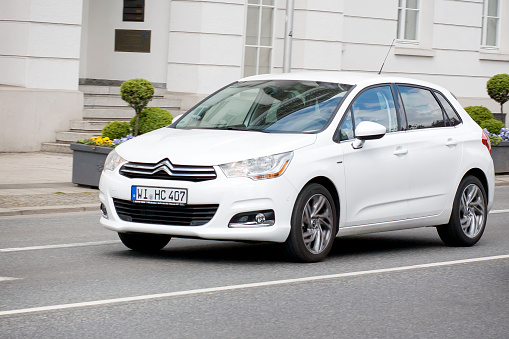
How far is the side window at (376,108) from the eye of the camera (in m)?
9.80

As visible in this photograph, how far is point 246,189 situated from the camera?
861 centimetres

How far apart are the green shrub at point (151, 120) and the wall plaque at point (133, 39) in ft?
21.6

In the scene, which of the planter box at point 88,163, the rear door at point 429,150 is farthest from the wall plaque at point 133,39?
the rear door at point 429,150

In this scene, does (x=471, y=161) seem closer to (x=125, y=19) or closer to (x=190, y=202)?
(x=190, y=202)

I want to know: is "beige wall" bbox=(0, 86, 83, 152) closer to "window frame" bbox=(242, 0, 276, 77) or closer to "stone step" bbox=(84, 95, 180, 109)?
"stone step" bbox=(84, 95, 180, 109)

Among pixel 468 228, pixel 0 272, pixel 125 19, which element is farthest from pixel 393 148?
pixel 125 19

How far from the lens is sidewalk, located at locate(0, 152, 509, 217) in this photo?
1297 cm

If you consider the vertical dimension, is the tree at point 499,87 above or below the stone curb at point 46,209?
above

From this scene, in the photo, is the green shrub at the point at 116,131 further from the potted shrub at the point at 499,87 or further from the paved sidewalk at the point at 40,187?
the potted shrub at the point at 499,87

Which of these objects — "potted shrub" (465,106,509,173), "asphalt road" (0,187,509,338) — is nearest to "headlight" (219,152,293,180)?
"asphalt road" (0,187,509,338)

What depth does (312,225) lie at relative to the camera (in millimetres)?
9078

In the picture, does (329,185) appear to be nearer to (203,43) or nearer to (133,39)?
(203,43)

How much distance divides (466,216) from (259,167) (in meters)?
3.03

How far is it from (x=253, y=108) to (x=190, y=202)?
5.15 feet
